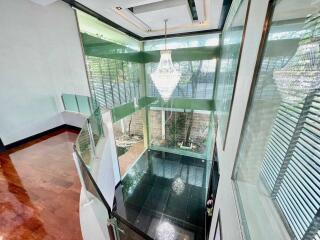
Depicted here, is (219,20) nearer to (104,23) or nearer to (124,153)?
(104,23)

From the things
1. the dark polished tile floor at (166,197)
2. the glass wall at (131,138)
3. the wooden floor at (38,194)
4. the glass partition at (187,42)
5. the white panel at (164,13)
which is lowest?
the dark polished tile floor at (166,197)

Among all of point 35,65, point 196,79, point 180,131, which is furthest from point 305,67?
point 180,131

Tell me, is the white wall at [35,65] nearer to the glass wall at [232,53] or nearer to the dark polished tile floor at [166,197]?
the dark polished tile floor at [166,197]

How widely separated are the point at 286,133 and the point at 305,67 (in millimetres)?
324

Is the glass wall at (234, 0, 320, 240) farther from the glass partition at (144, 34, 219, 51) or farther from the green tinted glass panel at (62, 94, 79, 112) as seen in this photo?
the glass partition at (144, 34, 219, 51)

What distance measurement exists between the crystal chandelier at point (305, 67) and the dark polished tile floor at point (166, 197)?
379 cm

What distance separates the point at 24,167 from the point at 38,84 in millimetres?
2201

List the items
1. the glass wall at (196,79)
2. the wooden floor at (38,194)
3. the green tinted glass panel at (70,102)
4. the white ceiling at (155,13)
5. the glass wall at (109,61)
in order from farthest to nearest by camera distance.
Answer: the glass wall at (196,79), the green tinted glass panel at (70,102), the glass wall at (109,61), the white ceiling at (155,13), the wooden floor at (38,194)

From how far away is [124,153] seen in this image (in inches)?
250

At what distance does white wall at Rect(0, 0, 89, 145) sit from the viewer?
128 inches

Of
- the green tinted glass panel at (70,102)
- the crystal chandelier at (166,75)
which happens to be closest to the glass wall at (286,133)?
the crystal chandelier at (166,75)

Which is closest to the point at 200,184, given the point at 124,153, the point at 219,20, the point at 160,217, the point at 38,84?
the point at 160,217

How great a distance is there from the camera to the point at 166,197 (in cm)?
435

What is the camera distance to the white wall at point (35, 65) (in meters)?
3.25
